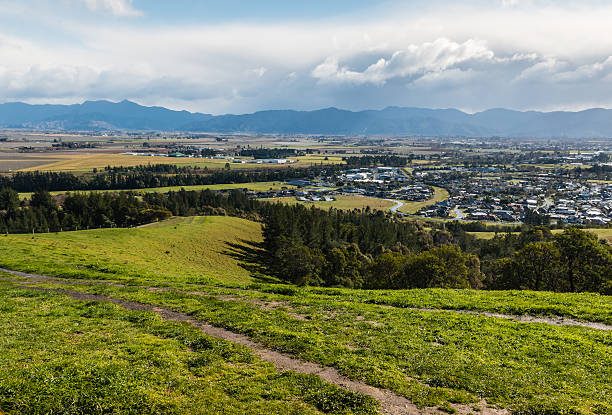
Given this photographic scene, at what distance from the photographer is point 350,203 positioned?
169250 millimetres

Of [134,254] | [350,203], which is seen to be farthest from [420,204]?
[134,254]

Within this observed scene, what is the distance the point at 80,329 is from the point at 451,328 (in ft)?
66.2

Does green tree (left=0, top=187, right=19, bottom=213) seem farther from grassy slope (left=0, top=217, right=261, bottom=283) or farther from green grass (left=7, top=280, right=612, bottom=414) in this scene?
green grass (left=7, top=280, right=612, bottom=414)

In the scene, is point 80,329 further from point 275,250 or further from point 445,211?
point 445,211

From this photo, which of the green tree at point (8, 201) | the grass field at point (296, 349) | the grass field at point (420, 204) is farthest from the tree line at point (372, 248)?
the grass field at point (420, 204)

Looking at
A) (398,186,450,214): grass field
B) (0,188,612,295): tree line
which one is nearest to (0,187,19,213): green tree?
(0,188,612,295): tree line

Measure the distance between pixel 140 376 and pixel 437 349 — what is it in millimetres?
13034

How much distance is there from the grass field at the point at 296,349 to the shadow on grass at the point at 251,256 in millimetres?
23118

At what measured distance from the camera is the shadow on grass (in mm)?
51444

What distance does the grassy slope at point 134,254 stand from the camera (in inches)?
1286

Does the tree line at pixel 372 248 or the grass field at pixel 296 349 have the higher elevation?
the grass field at pixel 296 349

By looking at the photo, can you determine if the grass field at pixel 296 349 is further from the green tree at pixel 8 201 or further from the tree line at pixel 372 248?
the green tree at pixel 8 201

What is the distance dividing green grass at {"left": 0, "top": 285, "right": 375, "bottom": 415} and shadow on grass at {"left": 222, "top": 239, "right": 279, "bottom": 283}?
104 ft

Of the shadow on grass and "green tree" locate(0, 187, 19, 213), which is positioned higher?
"green tree" locate(0, 187, 19, 213)
